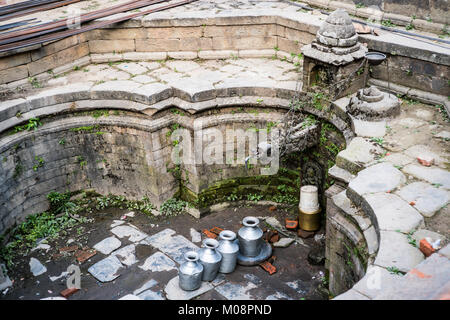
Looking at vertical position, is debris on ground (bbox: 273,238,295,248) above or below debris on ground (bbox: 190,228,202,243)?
above

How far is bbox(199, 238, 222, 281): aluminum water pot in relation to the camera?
7266 millimetres

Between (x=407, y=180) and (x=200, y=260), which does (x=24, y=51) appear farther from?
(x=407, y=180)

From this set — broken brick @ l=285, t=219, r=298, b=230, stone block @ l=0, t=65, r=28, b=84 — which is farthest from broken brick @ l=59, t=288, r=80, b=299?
stone block @ l=0, t=65, r=28, b=84

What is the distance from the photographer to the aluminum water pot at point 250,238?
7.63 metres

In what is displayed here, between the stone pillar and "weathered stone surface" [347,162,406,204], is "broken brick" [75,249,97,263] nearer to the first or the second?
"weathered stone surface" [347,162,406,204]

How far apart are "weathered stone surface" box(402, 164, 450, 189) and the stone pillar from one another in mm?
2057

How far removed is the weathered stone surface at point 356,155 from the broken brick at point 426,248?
5.67 feet

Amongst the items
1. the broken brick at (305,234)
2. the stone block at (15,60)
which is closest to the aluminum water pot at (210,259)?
the broken brick at (305,234)

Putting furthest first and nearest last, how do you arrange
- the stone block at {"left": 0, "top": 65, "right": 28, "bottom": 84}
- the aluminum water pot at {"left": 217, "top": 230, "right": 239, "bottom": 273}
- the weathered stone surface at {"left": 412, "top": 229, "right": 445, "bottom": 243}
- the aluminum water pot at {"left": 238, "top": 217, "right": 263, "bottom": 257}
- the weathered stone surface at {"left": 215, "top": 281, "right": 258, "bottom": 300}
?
1. the stone block at {"left": 0, "top": 65, "right": 28, "bottom": 84}
2. the aluminum water pot at {"left": 238, "top": 217, "right": 263, "bottom": 257}
3. the aluminum water pot at {"left": 217, "top": 230, "right": 239, "bottom": 273}
4. the weathered stone surface at {"left": 215, "top": 281, "right": 258, "bottom": 300}
5. the weathered stone surface at {"left": 412, "top": 229, "right": 445, "bottom": 243}

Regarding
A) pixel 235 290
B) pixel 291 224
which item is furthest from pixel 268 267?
pixel 291 224

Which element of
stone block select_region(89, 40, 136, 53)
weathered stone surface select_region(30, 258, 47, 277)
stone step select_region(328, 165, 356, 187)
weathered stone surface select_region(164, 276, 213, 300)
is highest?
stone block select_region(89, 40, 136, 53)

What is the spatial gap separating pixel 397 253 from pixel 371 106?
2983 mm

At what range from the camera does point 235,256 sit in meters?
7.55

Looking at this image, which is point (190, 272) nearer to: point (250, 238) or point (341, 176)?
point (250, 238)
